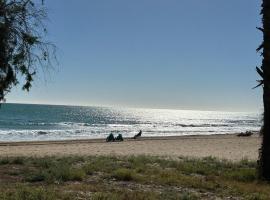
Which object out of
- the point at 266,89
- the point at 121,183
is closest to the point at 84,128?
the point at 266,89

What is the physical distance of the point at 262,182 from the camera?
12102 mm

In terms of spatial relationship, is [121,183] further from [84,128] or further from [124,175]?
[84,128]

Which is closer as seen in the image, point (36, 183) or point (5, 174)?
point (36, 183)

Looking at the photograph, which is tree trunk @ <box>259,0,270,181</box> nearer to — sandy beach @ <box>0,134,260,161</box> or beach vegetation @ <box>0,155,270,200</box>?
beach vegetation @ <box>0,155,270,200</box>

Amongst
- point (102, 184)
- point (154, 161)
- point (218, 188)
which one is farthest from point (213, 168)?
point (102, 184)

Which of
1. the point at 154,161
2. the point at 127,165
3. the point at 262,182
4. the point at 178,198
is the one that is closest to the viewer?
the point at 178,198

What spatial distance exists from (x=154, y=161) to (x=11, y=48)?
6111mm

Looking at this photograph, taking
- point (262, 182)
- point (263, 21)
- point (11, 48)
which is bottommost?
point (262, 182)

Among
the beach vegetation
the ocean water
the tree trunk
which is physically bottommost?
the ocean water

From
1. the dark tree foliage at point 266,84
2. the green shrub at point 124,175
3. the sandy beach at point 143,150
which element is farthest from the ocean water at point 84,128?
the green shrub at point 124,175

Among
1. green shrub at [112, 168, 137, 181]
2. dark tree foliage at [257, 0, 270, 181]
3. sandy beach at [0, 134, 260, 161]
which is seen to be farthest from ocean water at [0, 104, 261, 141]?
green shrub at [112, 168, 137, 181]

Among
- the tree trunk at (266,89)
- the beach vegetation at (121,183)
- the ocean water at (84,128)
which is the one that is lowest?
the ocean water at (84,128)

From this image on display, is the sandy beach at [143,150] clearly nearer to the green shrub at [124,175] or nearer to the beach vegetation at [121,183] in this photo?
the beach vegetation at [121,183]

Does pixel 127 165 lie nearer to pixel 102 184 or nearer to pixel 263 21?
pixel 102 184
